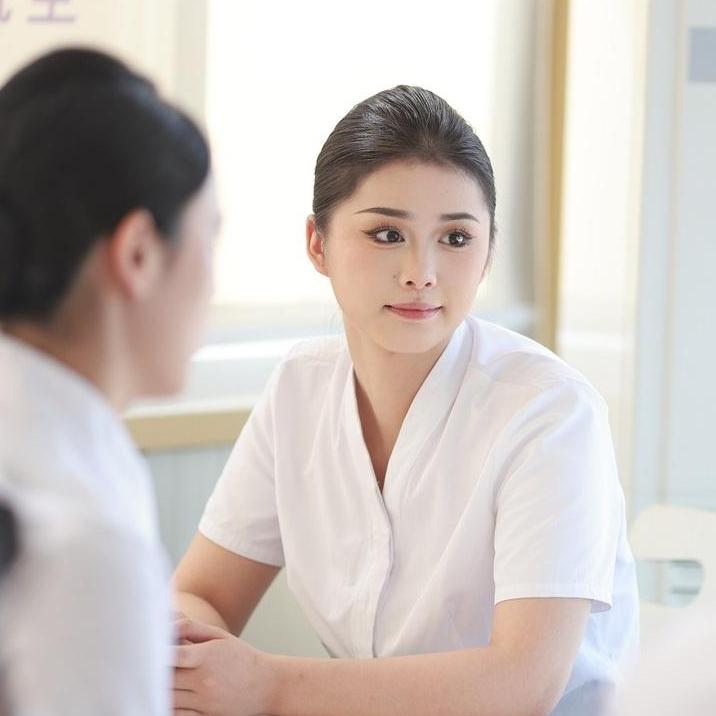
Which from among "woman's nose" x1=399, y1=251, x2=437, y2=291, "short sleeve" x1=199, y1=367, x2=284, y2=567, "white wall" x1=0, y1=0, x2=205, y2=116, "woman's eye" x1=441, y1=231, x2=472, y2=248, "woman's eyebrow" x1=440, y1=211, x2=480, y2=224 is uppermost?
"white wall" x1=0, y1=0, x2=205, y2=116

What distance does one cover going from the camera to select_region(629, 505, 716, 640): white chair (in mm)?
2148

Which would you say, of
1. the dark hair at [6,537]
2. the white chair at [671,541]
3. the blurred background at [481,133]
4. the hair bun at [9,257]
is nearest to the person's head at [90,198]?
the hair bun at [9,257]

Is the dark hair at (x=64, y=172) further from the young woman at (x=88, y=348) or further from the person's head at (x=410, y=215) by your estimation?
the person's head at (x=410, y=215)

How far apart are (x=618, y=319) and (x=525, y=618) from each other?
5.08 ft

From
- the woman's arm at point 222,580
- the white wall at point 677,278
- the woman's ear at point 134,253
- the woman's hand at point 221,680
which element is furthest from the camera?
the white wall at point 677,278

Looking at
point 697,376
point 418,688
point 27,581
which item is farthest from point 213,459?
point 27,581

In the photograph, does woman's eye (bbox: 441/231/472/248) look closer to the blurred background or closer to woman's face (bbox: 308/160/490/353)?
woman's face (bbox: 308/160/490/353)

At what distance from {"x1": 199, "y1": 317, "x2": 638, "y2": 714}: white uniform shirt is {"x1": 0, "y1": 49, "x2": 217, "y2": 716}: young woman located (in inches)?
29.5

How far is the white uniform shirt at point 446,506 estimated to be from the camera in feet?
5.43

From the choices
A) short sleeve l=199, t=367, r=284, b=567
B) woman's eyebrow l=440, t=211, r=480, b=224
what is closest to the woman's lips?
woman's eyebrow l=440, t=211, r=480, b=224

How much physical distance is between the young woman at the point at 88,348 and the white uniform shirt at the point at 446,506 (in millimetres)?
749

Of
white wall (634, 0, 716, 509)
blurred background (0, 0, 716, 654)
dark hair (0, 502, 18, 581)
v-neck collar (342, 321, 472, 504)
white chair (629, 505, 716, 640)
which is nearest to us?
dark hair (0, 502, 18, 581)

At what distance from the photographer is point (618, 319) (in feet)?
9.99

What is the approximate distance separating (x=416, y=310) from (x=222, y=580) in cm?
51
